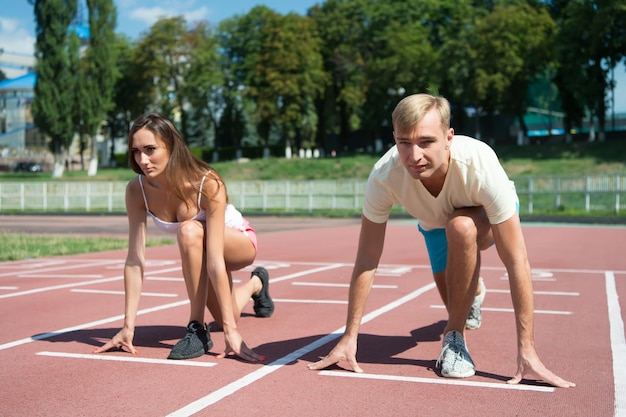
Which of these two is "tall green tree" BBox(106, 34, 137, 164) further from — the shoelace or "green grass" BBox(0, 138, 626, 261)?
the shoelace

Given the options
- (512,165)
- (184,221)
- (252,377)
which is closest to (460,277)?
(252,377)

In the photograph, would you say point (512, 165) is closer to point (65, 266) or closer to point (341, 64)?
point (341, 64)

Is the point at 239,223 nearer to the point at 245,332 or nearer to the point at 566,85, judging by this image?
the point at 245,332

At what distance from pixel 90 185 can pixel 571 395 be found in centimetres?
3786

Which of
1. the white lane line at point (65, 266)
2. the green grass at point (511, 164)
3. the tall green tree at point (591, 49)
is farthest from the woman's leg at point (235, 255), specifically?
the tall green tree at point (591, 49)

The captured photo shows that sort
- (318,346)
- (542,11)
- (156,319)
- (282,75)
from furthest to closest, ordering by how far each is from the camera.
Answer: (282,75) → (542,11) → (156,319) → (318,346)

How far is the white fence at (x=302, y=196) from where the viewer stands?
29953mm

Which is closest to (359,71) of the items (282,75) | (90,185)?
(282,75)

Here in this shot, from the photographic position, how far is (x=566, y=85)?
53.8 meters

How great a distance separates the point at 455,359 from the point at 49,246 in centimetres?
1218

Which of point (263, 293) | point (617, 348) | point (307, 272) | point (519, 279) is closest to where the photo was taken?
point (519, 279)

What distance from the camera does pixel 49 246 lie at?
15211 mm

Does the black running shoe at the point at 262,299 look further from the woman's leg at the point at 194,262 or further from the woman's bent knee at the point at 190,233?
the woman's bent knee at the point at 190,233

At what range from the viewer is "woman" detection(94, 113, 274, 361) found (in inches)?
199
